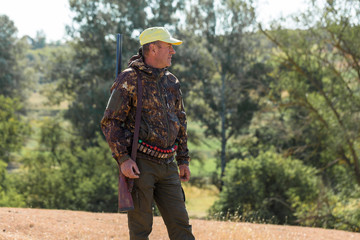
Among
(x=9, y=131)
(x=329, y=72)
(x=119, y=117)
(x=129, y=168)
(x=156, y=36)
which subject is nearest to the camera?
(x=129, y=168)

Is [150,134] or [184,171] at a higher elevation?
[150,134]

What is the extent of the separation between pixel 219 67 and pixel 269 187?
13.9m

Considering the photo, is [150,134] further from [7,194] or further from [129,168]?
[7,194]

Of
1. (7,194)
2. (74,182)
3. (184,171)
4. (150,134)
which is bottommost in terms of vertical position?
(74,182)

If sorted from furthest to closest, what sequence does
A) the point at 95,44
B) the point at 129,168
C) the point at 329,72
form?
the point at 95,44 < the point at 329,72 < the point at 129,168

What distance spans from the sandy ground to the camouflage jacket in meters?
2.44

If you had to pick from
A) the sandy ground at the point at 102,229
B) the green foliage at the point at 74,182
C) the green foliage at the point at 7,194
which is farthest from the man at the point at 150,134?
the green foliage at the point at 74,182

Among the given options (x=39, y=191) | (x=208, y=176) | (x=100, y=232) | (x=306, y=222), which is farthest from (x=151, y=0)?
(x=100, y=232)

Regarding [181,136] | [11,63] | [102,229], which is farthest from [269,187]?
[11,63]

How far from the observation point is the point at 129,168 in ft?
11.2

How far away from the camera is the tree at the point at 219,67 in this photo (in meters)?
29.6

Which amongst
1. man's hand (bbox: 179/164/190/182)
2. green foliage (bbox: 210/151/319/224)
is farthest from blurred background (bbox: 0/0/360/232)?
man's hand (bbox: 179/164/190/182)

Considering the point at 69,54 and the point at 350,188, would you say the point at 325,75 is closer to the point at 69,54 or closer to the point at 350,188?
the point at 350,188

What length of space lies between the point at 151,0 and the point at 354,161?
17.0 metres
